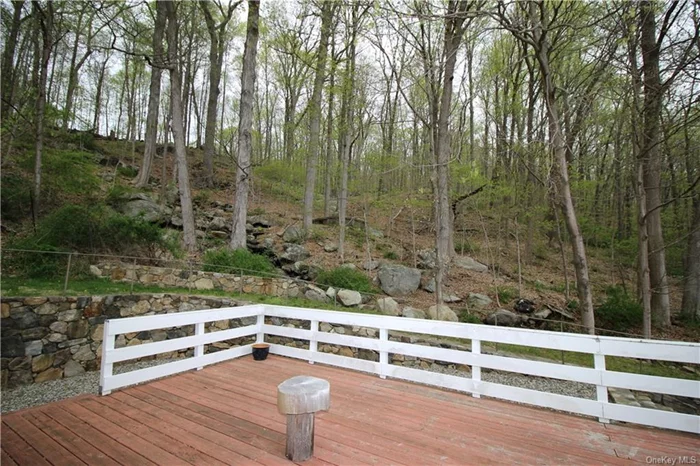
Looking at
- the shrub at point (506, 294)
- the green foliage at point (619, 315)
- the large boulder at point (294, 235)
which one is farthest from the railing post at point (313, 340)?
the green foliage at point (619, 315)

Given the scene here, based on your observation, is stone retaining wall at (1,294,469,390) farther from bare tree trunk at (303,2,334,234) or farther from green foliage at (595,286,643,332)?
bare tree trunk at (303,2,334,234)

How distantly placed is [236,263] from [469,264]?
356 inches

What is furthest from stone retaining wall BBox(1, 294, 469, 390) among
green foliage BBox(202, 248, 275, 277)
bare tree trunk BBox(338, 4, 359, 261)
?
bare tree trunk BBox(338, 4, 359, 261)

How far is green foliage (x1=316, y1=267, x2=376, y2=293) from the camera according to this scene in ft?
30.4

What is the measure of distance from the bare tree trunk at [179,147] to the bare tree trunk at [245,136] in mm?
1555

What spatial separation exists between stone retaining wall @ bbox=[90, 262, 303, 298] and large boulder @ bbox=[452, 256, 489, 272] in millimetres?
7026

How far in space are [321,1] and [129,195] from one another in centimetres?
957

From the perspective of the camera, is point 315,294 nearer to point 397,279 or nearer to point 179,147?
point 397,279

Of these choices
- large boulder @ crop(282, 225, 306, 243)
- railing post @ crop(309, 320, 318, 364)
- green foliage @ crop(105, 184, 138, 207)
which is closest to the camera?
railing post @ crop(309, 320, 318, 364)

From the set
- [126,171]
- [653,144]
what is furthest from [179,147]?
[653,144]

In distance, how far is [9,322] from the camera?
17.3ft

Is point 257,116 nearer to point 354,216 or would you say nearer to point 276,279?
point 354,216

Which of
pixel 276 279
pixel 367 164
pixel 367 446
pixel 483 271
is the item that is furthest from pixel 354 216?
pixel 367 446

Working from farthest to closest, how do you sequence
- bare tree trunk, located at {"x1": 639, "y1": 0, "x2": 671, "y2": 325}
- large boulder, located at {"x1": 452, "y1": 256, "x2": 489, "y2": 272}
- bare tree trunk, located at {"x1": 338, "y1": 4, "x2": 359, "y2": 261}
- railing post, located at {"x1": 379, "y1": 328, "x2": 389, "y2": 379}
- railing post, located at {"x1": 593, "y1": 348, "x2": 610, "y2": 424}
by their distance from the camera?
large boulder, located at {"x1": 452, "y1": 256, "x2": 489, "y2": 272} < bare tree trunk, located at {"x1": 338, "y1": 4, "x2": 359, "y2": 261} < bare tree trunk, located at {"x1": 639, "y1": 0, "x2": 671, "y2": 325} < railing post, located at {"x1": 379, "y1": 328, "x2": 389, "y2": 379} < railing post, located at {"x1": 593, "y1": 348, "x2": 610, "y2": 424}
